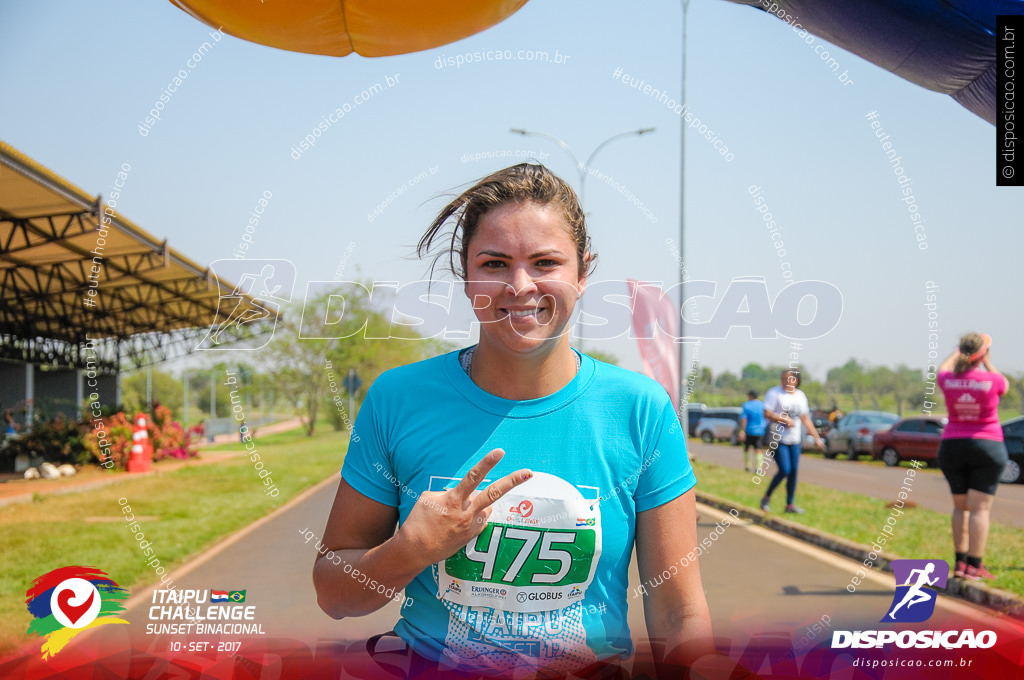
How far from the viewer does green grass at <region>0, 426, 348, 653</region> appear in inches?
193

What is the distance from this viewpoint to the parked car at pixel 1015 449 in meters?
11.3

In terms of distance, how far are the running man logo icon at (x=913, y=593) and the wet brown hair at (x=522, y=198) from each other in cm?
166

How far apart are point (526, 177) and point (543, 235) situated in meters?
0.13

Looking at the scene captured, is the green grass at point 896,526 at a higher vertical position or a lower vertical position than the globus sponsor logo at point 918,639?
lower

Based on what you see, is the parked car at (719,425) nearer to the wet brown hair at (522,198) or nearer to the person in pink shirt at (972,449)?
the person in pink shirt at (972,449)

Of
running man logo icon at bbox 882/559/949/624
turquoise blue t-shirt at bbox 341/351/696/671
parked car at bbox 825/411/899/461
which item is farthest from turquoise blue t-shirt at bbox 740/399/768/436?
turquoise blue t-shirt at bbox 341/351/696/671

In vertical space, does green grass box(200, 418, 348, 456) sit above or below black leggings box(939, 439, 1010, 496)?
below

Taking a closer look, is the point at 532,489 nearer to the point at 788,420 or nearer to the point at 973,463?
the point at 973,463

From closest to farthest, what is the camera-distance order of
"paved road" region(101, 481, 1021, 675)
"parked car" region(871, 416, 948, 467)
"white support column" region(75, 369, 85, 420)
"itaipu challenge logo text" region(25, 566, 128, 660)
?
"itaipu challenge logo text" region(25, 566, 128, 660), "paved road" region(101, 481, 1021, 675), "white support column" region(75, 369, 85, 420), "parked car" region(871, 416, 948, 467)

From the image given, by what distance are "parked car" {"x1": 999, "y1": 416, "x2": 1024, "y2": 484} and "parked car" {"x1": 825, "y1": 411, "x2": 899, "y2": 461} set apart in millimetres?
6195

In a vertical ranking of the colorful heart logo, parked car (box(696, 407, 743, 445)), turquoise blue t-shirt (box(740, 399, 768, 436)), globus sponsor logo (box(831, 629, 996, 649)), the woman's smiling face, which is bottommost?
parked car (box(696, 407, 743, 445))

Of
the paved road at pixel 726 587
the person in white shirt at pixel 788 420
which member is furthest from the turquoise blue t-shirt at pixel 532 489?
the person in white shirt at pixel 788 420

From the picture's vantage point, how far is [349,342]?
3.70 meters

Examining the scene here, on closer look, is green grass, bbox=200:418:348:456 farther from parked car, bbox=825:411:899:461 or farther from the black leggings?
parked car, bbox=825:411:899:461
